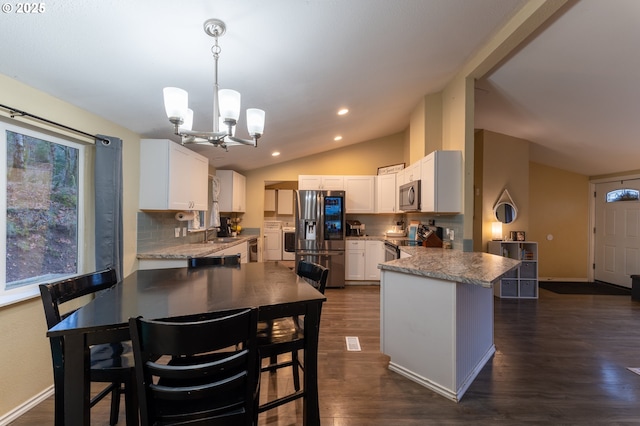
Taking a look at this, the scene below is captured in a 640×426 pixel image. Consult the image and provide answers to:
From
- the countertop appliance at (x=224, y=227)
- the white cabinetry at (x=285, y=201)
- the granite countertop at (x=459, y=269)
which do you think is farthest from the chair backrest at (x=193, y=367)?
the white cabinetry at (x=285, y=201)

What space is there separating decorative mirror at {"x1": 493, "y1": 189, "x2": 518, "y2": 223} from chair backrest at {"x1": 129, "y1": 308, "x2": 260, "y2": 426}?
16.2 ft

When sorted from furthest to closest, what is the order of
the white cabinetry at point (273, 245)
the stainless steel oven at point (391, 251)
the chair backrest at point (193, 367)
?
the white cabinetry at point (273, 245) < the stainless steel oven at point (391, 251) < the chair backrest at point (193, 367)

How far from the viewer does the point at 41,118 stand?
180cm

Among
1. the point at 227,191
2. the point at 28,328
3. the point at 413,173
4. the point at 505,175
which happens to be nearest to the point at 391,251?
the point at 413,173

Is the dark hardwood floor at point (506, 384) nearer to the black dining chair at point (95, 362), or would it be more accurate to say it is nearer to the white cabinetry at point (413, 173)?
the black dining chair at point (95, 362)

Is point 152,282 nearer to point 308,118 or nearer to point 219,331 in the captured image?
point 219,331

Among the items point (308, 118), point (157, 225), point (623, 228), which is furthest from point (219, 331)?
point (623, 228)

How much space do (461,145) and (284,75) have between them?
2.23 m

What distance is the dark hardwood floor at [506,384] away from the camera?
174 cm

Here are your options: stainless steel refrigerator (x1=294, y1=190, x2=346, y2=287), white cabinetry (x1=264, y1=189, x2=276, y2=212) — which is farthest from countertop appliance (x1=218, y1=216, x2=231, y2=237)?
white cabinetry (x1=264, y1=189, x2=276, y2=212)

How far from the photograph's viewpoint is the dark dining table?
3.63 ft

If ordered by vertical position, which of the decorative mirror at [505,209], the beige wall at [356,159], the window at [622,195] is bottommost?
the decorative mirror at [505,209]

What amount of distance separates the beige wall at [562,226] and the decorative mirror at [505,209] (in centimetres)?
129

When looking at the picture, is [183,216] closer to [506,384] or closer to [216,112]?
[216,112]
